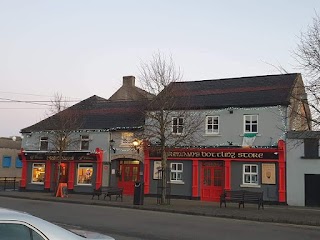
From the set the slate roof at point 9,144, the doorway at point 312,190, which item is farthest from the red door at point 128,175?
the slate roof at point 9,144

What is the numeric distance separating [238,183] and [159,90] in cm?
771

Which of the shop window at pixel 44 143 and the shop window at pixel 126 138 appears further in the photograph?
the shop window at pixel 44 143

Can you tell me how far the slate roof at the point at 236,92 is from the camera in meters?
26.5

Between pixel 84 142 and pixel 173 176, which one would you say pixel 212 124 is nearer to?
pixel 173 176

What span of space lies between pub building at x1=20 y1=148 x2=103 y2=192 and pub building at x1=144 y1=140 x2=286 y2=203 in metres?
4.59

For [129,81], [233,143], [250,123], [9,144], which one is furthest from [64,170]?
[9,144]

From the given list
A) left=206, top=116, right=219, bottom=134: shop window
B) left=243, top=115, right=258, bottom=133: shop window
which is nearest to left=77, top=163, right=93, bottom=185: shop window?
left=206, top=116, right=219, bottom=134: shop window

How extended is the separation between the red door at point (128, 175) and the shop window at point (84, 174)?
7.79ft


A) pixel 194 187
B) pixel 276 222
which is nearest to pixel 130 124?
pixel 194 187

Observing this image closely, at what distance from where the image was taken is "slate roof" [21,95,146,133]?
3108 cm

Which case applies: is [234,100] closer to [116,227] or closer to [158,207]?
[158,207]

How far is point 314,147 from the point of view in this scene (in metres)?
24.4

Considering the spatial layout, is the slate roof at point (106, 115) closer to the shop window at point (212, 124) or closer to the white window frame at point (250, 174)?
the shop window at point (212, 124)

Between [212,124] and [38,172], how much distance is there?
51.0ft
